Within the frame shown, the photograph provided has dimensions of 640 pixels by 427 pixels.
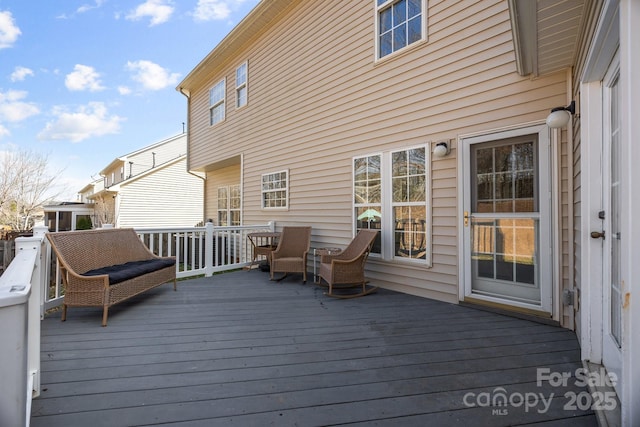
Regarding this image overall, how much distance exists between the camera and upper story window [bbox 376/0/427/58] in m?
4.25

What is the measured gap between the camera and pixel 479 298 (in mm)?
3650

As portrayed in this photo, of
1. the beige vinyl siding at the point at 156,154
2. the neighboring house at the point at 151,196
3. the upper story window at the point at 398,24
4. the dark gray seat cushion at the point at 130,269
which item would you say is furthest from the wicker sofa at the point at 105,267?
the beige vinyl siding at the point at 156,154

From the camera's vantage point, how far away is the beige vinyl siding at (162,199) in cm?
1379

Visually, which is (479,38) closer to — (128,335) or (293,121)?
(293,121)

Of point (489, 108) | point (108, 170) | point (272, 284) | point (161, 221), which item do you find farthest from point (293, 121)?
point (108, 170)

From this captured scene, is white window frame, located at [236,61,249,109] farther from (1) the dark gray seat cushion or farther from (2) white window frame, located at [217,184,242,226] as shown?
(1) the dark gray seat cushion

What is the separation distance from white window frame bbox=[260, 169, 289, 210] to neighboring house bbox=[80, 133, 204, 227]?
6999 mm

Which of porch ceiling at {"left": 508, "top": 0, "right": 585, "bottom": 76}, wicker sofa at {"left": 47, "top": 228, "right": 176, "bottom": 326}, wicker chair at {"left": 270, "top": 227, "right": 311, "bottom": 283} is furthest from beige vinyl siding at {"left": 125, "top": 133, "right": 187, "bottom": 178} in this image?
porch ceiling at {"left": 508, "top": 0, "right": 585, "bottom": 76}

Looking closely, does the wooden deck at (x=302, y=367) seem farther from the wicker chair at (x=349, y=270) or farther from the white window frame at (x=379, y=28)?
Result: the white window frame at (x=379, y=28)

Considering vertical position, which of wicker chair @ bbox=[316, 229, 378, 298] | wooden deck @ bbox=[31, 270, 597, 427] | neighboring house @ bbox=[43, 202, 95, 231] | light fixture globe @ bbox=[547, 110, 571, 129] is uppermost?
light fixture globe @ bbox=[547, 110, 571, 129]

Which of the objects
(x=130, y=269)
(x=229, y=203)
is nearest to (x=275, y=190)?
(x=229, y=203)

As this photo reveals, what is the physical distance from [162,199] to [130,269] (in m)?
12.0

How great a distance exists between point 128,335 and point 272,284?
7.63 ft

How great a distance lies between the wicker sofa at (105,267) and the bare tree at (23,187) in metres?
11.9
